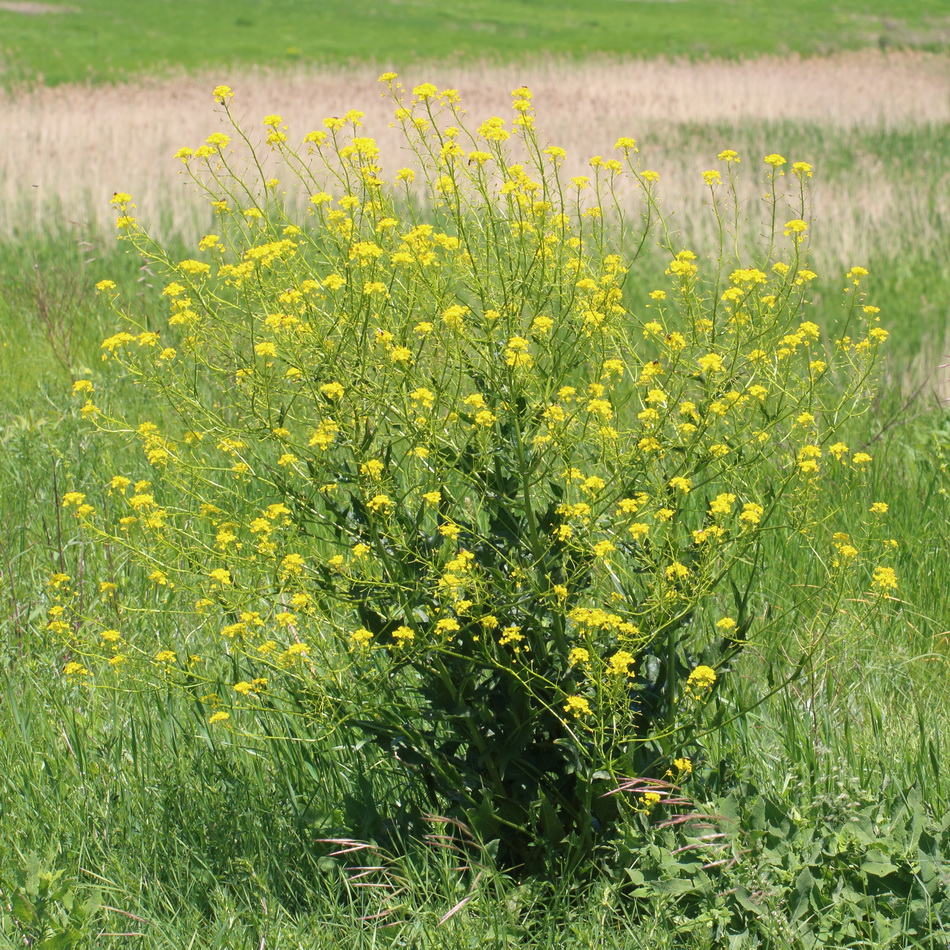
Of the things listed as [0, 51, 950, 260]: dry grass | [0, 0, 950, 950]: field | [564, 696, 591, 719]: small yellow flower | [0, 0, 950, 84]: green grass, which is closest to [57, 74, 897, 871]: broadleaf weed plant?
[564, 696, 591, 719]: small yellow flower

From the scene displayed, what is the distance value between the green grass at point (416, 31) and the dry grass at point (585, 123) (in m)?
7.22

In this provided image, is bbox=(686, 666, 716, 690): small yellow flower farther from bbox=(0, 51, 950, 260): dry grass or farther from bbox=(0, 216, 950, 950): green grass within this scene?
bbox=(0, 51, 950, 260): dry grass

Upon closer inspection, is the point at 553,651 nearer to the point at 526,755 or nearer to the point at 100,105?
the point at 526,755

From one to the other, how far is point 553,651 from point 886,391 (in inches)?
134

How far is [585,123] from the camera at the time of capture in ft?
45.1

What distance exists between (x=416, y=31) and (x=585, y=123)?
24111 mm

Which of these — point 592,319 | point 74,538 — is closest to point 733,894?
point 592,319

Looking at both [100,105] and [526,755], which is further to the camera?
[100,105]

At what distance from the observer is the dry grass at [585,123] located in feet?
29.2

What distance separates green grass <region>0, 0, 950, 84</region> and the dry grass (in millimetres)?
7222

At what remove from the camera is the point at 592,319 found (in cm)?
204

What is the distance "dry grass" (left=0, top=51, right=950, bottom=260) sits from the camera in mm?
8891

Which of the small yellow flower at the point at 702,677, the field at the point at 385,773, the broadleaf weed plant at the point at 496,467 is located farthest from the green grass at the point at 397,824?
the small yellow flower at the point at 702,677

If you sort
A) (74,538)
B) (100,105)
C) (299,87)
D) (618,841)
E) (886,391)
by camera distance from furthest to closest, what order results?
1. (299,87)
2. (100,105)
3. (886,391)
4. (74,538)
5. (618,841)
